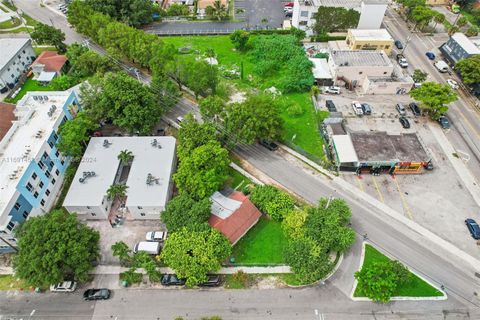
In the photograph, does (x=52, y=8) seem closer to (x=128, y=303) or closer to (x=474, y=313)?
(x=128, y=303)

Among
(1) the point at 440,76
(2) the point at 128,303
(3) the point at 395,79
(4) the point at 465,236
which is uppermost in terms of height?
(1) the point at 440,76

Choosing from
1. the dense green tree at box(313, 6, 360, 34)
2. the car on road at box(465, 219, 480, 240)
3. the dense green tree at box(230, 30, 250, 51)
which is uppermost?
the dense green tree at box(313, 6, 360, 34)

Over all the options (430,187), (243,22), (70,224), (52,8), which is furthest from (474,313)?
(52,8)

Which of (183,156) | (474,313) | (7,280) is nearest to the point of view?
(474,313)

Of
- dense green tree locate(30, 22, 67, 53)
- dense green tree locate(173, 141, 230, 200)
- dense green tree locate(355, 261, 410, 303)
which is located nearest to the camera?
dense green tree locate(355, 261, 410, 303)

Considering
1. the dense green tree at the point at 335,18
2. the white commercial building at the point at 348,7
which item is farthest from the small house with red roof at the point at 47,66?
the dense green tree at the point at 335,18

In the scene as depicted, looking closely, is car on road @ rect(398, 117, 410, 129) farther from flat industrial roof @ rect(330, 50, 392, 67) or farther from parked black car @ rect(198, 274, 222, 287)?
parked black car @ rect(198, 274, 222, 287)

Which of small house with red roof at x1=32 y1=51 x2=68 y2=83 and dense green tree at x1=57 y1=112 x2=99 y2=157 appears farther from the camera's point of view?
small house with red roof at x1=32 y1=51 x2=68 y2=83

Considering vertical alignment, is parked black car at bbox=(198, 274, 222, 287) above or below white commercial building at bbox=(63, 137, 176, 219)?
below

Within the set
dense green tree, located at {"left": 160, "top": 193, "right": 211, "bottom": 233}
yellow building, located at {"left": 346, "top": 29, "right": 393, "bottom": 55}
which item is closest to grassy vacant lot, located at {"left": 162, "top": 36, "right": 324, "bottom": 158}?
yellow building, located at {"left": 346, "top": 29, "right": 393, "bottom": 55}
